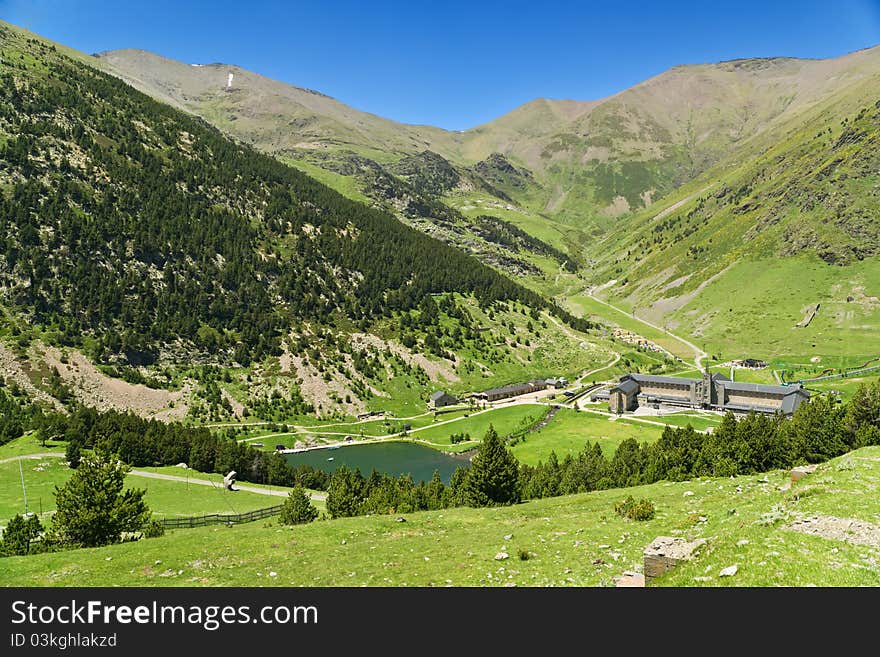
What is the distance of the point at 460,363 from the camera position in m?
184

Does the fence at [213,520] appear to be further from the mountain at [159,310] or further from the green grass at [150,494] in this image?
the mountain at [159,310]

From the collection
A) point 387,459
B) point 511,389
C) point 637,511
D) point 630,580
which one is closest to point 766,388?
point 511,389

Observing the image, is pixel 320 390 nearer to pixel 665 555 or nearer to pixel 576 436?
pixel 576 436

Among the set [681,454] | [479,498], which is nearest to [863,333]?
[681,454]

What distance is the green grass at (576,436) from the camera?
4355 inches

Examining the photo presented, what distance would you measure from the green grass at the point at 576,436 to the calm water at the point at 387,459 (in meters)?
16.0

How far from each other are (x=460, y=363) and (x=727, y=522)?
515 feet

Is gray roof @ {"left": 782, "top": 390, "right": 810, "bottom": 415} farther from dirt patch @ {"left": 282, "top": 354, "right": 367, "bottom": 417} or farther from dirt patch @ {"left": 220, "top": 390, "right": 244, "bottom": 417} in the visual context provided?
dirt patch @ {"left": 220, "top": 390, "right": 244, "bottom": 417}

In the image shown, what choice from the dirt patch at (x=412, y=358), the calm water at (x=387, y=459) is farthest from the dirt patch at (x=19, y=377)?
the dirt patch at (x=412, y=358)

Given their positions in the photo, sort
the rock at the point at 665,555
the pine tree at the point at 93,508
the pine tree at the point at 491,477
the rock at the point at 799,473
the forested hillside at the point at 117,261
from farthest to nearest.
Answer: the forested hillside at the point at 117,261 < the pine tree at the point at 491,477 < the rock at the point at 799,473 < the pine tree at the point at 93,508 < the rock at the point at 665,555

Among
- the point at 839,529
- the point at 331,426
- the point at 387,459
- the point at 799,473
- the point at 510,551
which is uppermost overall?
the point at 839,529

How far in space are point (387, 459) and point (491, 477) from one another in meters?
71.5

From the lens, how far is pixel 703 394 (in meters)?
144
